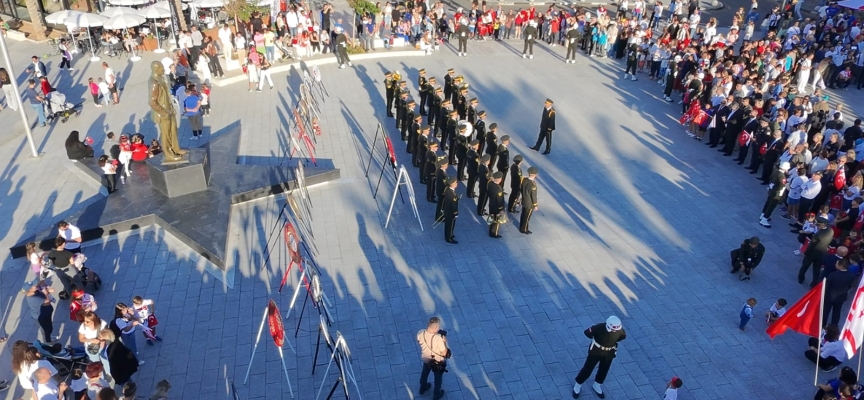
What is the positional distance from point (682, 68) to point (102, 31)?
22.1 metres

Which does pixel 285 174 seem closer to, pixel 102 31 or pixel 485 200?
pixel 485 200

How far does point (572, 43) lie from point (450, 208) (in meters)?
13.8

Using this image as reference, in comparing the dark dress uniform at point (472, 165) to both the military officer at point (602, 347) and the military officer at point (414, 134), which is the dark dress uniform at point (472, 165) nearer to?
the military officer at point (414, 134)

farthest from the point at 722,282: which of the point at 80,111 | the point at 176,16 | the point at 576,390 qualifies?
the point at 176,16

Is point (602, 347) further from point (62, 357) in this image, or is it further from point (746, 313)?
point (62, 357)

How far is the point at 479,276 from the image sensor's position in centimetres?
1184

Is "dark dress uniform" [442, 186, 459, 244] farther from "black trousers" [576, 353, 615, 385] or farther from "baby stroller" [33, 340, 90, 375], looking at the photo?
"baby stroller" [33, 340, 90, 375]

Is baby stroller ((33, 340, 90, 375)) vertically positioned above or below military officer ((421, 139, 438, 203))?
below

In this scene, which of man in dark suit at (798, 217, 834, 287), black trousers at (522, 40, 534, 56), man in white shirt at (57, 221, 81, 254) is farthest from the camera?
black trousers at (522, 40, 534, 56)

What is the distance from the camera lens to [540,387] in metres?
9.38

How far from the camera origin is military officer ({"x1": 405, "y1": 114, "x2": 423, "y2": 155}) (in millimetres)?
15531

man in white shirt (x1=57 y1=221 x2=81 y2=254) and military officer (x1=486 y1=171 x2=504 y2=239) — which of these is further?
military officer (x1=486 y1=171 x2=504 y2=239)

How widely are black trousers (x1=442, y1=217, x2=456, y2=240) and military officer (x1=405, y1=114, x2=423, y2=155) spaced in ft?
10.9

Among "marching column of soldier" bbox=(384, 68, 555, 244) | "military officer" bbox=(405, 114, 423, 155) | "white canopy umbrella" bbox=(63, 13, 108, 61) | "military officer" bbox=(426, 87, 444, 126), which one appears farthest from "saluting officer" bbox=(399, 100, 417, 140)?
"white canopy umbrella" bbox=(63, 13, 108, 61)
